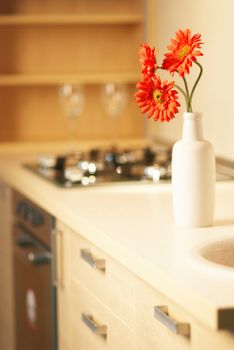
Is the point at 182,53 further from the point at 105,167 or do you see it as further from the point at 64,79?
the point at 64,79

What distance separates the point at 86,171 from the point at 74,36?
51.1 inches

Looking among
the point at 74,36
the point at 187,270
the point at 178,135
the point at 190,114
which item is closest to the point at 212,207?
the point at 190,114

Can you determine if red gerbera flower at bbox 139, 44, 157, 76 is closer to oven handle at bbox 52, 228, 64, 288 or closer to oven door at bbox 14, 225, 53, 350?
oven handle at bbox 52, 228, 64, 288

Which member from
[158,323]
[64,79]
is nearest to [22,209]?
[64,79]

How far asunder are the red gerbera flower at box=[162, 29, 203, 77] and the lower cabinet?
1.52 ft

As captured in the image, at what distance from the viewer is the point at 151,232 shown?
222 cm

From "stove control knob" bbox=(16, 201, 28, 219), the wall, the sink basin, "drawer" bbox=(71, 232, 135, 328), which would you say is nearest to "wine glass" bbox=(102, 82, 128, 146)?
the wall

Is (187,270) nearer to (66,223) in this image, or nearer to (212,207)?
(212,207)

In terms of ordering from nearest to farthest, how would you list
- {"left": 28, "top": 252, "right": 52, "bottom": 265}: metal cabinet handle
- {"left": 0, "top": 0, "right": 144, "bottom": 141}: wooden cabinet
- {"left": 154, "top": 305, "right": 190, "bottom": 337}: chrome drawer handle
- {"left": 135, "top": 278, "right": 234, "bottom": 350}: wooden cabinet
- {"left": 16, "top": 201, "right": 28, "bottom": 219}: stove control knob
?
{"left": 135, "top": 278, "right": 234, "bottom": 350}: wooden cabinet < {"left": 154, "top": 305, "right": 190, "bottom": 337}: chrome drawer handle < {"left": 28, "top": 252, "right": 52, "bottom": 265}: metal cabinet handle < {"left": 16, "top": 201, "right": 28, "bottom": 219}: stove control knob < {"left": 0, "top": 0, "right": 144, "bottom": 141}: wooden cabinet

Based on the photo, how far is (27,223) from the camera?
3406 millimetres

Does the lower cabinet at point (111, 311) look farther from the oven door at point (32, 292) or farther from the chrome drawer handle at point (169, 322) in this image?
the oven door at point (32, 292)

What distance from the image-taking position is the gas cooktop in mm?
3156

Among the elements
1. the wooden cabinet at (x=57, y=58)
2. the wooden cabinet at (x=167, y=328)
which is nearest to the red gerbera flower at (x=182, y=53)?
the wooden cabinet at (x=167, y=328)

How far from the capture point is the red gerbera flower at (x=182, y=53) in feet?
7.02
